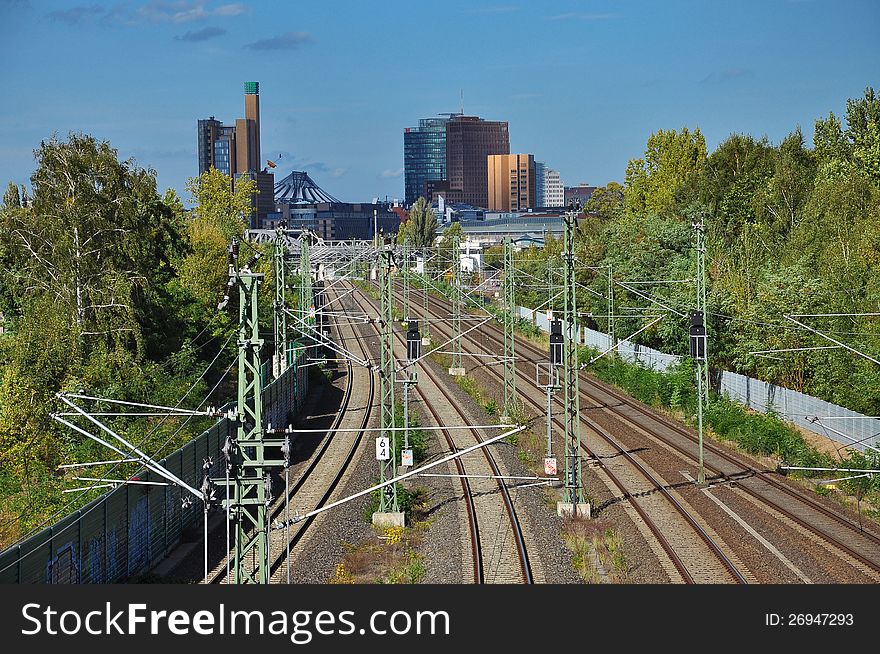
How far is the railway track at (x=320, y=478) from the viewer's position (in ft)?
65.7

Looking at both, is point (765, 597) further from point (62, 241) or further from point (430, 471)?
point (62, 241)

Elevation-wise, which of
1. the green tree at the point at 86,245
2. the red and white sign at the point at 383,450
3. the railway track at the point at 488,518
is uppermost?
the green tree at the point at 86,245

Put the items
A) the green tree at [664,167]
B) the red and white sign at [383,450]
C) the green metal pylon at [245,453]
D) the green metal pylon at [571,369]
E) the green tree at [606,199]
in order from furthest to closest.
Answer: the green tree at [606,199] → the green tree at [664,167] → the green metal pylon at [571,369] → the red and white sign at [383,450] → the green metal pylon at [245,453]

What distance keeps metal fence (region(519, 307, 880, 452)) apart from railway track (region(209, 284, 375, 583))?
890 centimetres

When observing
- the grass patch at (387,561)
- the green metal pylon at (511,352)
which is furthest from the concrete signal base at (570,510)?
the green metal pylon at (511,352)

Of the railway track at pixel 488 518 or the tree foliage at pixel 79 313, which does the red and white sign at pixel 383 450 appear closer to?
the railway track at pixel 488 518

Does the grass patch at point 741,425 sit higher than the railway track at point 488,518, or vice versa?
the grass patch at point 741,425

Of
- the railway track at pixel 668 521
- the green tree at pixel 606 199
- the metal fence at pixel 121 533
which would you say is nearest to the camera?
the metal fence at pixel 121 533

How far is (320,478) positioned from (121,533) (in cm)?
909

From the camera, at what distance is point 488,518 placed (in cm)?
2302

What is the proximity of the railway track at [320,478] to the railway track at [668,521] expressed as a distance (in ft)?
21.7

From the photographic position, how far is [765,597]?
569 inches

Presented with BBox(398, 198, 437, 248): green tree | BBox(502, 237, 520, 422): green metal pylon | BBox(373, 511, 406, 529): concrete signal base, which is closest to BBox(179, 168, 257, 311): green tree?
BBox(502, 237, 520, 422): green metal pylon

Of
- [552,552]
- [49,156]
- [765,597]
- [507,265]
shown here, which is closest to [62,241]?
[49,156]
